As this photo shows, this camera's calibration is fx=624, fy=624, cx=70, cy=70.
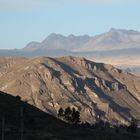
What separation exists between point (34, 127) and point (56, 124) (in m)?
15.5

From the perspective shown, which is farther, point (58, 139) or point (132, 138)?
point (132, 138)

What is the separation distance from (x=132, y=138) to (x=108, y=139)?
19.9 m

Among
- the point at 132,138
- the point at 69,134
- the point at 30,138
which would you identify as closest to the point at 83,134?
the point at 69,134

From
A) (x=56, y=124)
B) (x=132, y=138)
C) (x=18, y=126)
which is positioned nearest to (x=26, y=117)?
(x=56, y=124)

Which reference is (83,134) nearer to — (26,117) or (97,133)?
(97,133)

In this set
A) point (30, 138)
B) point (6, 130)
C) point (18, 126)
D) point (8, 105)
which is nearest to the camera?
point (30, 138)

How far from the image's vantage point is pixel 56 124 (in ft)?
610

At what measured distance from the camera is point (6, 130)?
505 feet

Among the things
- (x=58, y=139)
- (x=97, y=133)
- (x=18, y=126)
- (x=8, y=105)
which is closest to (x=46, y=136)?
(x=58, y=139)

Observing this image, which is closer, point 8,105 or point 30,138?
point 30,138

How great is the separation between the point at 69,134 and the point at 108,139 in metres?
12.7

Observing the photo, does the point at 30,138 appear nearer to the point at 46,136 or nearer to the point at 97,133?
the point at 46,136

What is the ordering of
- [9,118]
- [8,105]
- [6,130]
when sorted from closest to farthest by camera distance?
[6,130], [9,118], [8,105]

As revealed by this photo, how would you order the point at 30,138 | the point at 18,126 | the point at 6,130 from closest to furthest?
the point at 30,138 < the point at 6,130 < the point at 18,126
